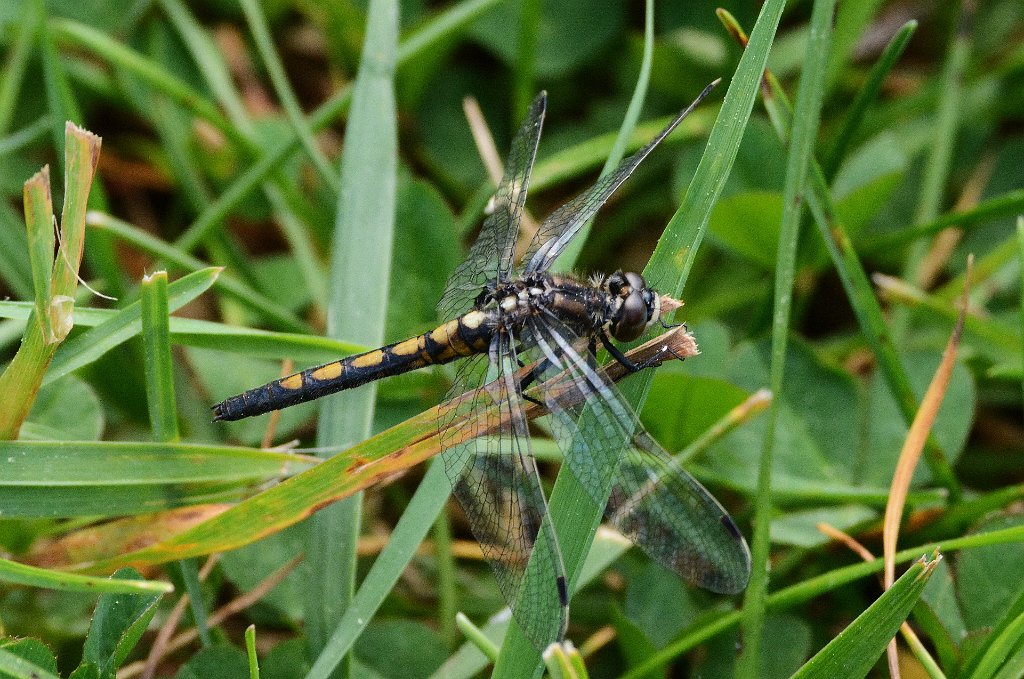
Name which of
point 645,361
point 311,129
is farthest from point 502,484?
point 311,129

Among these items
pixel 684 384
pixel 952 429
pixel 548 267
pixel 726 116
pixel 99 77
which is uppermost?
pixel 99 77

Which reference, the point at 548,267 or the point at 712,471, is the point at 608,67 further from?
the point at 712,471

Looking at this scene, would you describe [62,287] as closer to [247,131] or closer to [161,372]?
[161,372]

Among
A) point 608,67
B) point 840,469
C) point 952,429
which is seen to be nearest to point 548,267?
point 840,469

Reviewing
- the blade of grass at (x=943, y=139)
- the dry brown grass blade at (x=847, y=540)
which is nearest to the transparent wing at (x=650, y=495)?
the dry brown grass blade at (x=847, y=540)

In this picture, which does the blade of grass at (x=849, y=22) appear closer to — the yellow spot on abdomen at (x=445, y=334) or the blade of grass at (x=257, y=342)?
the yellow spot on abdomen at (x=445, y=334)

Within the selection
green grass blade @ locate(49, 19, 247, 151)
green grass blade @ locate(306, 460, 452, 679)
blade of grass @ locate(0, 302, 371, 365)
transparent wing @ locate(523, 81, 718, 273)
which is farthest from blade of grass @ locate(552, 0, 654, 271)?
green grass blade @ locate(49, 19, 247, 151)
